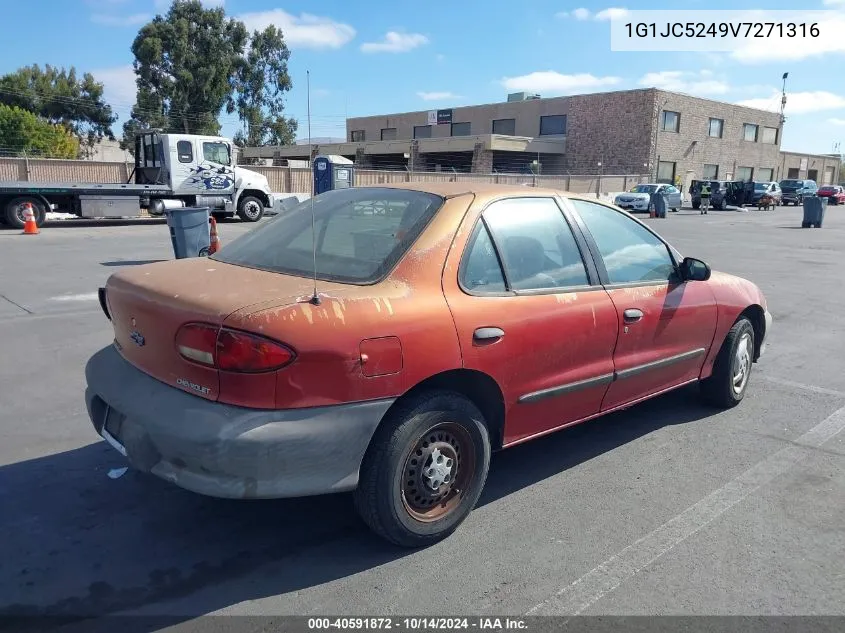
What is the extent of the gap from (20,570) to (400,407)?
1741 mm

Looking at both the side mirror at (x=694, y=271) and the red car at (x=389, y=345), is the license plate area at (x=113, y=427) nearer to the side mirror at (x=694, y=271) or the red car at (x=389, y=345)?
the red car at (x=389, y=345)

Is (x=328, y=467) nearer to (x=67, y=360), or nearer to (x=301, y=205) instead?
(x=301, y=205)

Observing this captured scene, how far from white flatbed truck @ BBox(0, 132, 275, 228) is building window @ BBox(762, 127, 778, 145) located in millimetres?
58128

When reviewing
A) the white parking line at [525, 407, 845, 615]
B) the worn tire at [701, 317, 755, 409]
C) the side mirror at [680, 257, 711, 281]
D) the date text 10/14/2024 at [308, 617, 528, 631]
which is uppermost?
the side mirror at [680, 257, 711, 281]

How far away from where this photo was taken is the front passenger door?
3.95 metres

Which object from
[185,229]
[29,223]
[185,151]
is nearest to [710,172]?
[185,151]

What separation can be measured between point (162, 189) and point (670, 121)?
4345 centimetres

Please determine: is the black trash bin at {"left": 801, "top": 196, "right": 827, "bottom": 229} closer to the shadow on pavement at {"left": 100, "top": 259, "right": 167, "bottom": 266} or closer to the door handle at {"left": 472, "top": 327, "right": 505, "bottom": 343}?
the shadow on pavement at {"left": 100, "top": 259, "right": 167, "bottom": 266}

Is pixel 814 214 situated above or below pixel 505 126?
below

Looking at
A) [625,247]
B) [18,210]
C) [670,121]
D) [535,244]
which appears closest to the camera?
[535,244]

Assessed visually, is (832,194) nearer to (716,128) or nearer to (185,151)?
(716,128)

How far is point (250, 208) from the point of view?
2275cm

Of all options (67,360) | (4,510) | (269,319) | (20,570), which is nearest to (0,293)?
(67,360)

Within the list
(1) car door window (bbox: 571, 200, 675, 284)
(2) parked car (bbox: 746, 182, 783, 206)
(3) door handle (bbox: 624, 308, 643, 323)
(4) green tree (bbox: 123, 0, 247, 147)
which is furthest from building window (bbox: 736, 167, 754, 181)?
(3) door handle (bbox: 624, 308, 643, 323)
